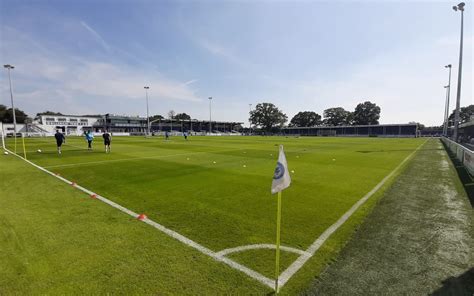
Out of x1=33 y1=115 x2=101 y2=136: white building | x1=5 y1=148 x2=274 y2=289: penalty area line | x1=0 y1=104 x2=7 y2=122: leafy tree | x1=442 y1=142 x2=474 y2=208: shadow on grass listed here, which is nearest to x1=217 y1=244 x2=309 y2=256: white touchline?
x1=5 y1=148 x2=274 y2=289: penalty area line

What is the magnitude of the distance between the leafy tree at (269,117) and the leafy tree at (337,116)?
28353mm

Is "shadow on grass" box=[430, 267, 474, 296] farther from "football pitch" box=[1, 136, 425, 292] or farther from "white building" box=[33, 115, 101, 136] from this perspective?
"white building" box=[33, 115, 101, 136]

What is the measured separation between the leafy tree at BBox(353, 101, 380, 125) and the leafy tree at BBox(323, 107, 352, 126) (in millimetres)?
4192

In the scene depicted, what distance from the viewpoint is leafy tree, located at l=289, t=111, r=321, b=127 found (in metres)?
144

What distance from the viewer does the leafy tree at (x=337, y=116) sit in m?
135

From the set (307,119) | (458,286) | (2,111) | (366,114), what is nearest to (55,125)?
(2,111)

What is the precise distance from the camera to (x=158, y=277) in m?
3.30

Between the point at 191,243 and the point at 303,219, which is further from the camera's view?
the point at 303,219

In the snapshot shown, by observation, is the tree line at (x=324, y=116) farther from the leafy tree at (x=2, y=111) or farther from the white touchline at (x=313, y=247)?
the white touchline at (x=313, y=247)

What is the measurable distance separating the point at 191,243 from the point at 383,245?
3570 millimetres

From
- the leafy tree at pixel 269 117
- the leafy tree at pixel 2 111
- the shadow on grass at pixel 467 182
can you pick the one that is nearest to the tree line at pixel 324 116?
the leafy tree at pixel 269 117

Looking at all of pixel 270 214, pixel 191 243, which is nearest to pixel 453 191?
pixel 270 214

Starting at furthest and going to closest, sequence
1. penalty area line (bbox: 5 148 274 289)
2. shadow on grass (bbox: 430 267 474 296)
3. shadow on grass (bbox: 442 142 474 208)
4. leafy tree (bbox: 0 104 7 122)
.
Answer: leafy tree (bbox: 0 104 7 122) → shadow on grass (bbox: 442 142 474 208) → penalty area line (bbox: 5 148 274 289) → shadow on grass (bbox: 430 267 474 296)

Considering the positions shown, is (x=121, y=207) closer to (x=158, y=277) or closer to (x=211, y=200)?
(x=211, y=200)
